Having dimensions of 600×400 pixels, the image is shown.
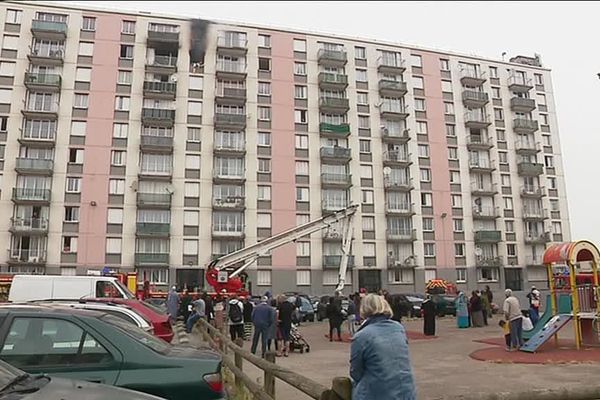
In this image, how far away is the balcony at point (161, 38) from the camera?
154 ft

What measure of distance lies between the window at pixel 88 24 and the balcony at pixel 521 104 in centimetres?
4285

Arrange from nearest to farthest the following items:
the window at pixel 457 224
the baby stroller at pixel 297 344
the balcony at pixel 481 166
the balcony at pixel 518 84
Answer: the baby stroller at pixel 297 344, the window at pixel 457 224, the balcony at pixel 481 166, the balcony at pixel 518 84

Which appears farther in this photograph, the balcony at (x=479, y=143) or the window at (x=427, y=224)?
the balcony at (x=479, y=143)

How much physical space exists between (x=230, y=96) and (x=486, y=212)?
27726mm

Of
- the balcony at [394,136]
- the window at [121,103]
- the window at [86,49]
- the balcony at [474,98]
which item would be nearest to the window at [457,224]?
the balcony at [394,136]

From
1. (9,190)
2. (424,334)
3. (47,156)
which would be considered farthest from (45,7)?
(424,334)

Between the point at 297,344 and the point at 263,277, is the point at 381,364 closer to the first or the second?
the point at 297,344

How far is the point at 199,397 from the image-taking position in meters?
4.71

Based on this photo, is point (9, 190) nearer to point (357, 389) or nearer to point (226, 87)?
point (226, 87)

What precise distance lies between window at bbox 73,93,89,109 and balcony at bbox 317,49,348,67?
2186cm

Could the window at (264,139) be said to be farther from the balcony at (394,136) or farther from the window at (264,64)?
the balcony at (394,136)

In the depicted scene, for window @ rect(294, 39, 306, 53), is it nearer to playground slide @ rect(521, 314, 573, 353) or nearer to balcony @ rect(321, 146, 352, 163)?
balcony @ rect(321, 146, 352, 163)

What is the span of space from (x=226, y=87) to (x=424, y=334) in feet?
110

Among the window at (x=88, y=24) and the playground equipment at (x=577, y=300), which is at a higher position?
the window at (x=88, y=24)
